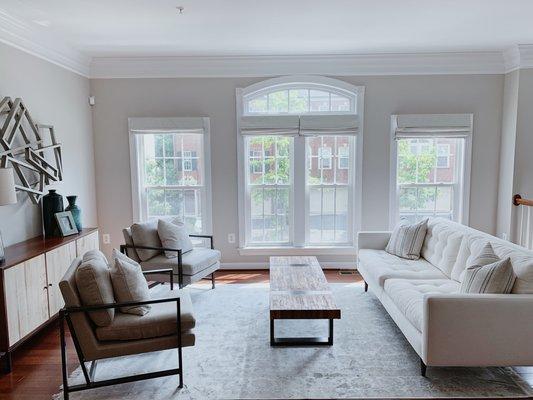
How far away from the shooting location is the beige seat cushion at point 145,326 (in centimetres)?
242

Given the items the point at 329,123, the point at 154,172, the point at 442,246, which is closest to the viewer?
the point at 442,246

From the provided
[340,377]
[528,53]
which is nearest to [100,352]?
[340,377]

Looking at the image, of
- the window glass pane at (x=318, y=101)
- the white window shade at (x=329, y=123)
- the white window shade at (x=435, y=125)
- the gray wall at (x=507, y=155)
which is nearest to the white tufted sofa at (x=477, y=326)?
the gray wall at (x=507, y=155)

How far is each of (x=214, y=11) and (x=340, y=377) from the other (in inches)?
121

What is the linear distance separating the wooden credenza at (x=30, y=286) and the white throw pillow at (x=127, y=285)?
32.9 inches

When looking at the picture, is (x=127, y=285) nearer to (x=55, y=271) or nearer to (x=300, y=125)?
(x=55, y=271)

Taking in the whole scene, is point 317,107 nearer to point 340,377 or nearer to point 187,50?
point 187,50

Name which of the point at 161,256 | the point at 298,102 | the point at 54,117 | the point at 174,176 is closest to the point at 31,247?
the point at 161,256

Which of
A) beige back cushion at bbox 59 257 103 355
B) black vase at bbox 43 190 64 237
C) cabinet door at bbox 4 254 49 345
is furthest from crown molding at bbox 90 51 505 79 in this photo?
beige back cushion at bbox 59 257 103 355

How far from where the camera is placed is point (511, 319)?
242 centimetres

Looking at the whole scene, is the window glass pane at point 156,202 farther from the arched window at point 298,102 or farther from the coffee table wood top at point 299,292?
the coffee table wood top at point 299,292

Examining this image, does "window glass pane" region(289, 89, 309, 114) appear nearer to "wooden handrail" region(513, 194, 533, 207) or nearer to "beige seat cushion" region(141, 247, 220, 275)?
"beige seat cushion" region(141, 247, 220, 275)

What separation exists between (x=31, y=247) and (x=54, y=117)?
5.09 ft

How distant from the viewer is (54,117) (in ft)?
13.6
